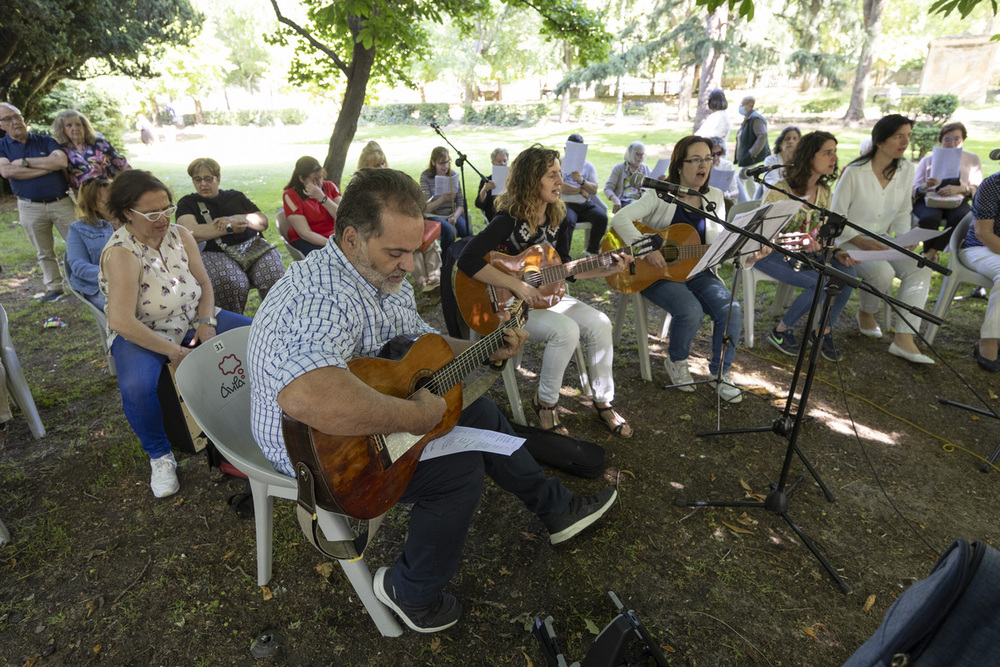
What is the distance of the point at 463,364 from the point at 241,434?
967 mm

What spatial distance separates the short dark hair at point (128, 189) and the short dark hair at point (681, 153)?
3.14m

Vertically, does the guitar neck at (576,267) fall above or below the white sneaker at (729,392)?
above

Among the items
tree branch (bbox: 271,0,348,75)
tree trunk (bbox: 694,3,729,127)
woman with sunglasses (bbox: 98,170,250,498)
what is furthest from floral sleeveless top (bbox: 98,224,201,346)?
tree trunk (bbox: 694,3,729,127)

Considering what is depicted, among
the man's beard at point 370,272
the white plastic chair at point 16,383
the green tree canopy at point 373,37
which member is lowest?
the white plastic chair at point 16,383

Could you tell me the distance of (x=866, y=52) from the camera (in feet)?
60.2

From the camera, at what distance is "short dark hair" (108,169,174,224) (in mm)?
2609

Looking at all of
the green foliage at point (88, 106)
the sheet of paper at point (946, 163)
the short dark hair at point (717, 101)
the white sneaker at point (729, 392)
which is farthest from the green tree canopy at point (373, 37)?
the green foliage at point (88, 106)

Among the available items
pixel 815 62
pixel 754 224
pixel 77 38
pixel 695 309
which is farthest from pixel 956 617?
pixel 815 62

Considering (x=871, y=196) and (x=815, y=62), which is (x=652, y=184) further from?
(x=815, y=62)

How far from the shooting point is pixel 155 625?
216 cm

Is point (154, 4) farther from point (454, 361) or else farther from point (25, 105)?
point (454, 361)

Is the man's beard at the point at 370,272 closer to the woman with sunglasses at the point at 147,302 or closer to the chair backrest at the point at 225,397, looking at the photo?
the chair backrest at the point at 225,397

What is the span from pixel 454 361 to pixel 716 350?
2537 mm

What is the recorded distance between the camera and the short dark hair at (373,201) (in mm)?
1773
